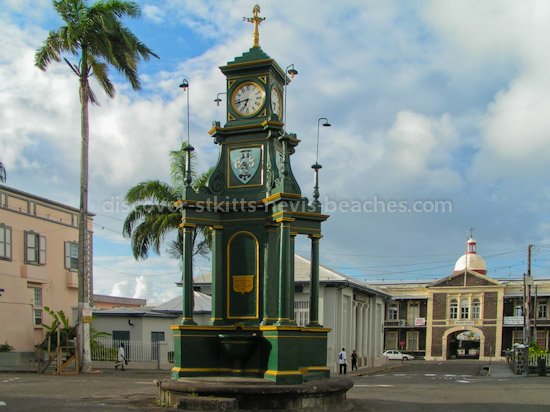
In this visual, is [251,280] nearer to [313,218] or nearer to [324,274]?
[313,218]

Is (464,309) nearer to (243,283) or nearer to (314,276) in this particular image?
(314,276)

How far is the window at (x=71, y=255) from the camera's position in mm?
39750

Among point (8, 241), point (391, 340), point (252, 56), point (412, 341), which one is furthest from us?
point (391, 340)

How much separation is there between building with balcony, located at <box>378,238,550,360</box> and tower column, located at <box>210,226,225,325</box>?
54602mm

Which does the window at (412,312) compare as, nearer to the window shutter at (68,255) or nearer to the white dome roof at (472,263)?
the white dome roof at (472,263)

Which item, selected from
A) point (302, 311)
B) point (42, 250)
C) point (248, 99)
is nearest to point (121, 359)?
point (302, 311)

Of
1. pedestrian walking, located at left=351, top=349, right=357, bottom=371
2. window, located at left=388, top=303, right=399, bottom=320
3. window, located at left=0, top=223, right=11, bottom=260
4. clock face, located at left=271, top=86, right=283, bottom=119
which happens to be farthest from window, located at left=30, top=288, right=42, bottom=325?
window, located at left=388, top=303, right=399, bottom=320

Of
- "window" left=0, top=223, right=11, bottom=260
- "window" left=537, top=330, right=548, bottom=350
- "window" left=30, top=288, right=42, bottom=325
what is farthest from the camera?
"window" left=537, top=330, right=548, bottom=350

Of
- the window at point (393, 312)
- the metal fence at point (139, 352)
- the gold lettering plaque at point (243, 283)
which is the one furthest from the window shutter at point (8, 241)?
the window at point (393, 312)

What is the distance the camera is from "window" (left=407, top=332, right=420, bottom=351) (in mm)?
71625

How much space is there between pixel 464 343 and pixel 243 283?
195ft

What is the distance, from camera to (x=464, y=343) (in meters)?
70.2

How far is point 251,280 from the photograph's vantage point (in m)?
15.5

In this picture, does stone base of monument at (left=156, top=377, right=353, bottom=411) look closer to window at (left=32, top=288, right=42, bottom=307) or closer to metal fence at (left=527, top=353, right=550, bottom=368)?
metal fence at (left=527, top=353, right=550, bottom=368)
